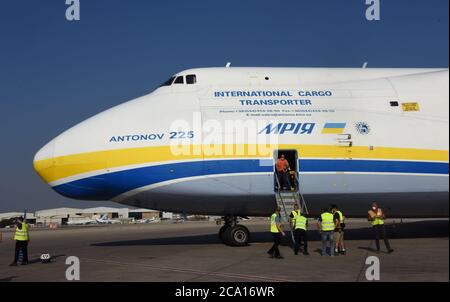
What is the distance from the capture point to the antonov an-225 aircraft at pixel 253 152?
17062 mm

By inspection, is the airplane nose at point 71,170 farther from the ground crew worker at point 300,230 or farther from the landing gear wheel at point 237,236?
the ground crew worker at point 300,230

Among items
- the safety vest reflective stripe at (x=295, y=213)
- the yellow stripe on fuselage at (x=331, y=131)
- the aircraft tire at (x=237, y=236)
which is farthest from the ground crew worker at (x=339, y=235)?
the aircraft tire at (x=237, y=236)

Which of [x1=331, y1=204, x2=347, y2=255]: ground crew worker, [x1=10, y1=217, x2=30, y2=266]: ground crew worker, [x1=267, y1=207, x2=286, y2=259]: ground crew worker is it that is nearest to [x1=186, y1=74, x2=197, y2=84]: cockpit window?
[x1=267, y1=207, x2=286, y2=259]: ground crew worker

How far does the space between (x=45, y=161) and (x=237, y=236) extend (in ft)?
25.1

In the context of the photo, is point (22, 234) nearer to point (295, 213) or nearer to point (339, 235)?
point (295, 213)

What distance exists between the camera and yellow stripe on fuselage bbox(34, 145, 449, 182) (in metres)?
17.0

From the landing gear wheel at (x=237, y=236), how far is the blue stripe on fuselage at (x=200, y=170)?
112 inches

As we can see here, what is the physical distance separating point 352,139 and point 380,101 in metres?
2.10

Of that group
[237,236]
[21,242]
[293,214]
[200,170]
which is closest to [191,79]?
[200,170]

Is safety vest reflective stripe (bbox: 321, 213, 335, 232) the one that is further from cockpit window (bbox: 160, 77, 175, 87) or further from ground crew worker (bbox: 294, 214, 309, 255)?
cockpit window (bbox: 160, 77, 175, 87)

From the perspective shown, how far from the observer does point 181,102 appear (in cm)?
1802

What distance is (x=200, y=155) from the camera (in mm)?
17047
